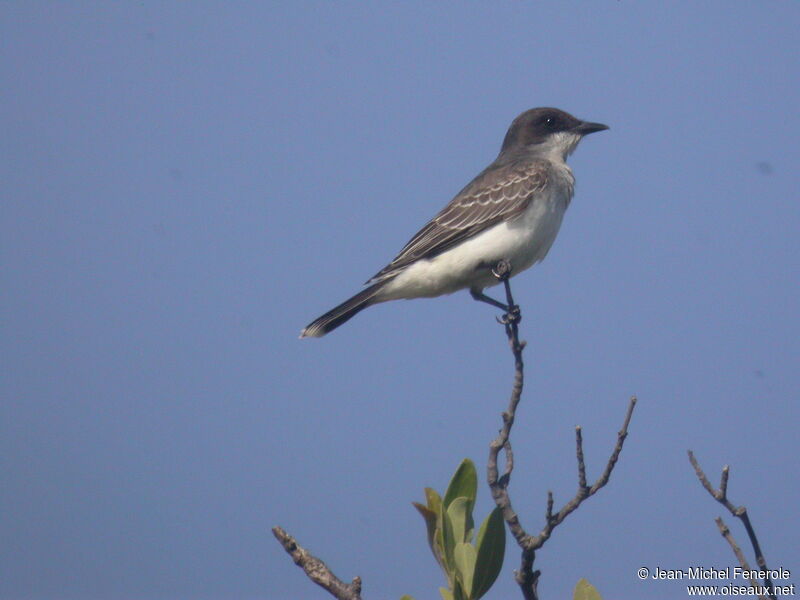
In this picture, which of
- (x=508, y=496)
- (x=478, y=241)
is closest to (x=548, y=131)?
(x=478, y=241)

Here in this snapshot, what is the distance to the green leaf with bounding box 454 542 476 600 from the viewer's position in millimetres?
3758

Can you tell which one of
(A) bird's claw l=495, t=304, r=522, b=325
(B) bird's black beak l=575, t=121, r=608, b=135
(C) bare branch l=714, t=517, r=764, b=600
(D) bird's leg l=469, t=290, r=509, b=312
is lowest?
(C) bare branch l=714, t=517, r=764, b=600

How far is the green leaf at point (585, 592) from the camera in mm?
3775

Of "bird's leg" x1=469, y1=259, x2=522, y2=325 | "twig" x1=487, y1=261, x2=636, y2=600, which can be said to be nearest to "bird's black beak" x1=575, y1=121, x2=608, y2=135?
"bird's leg" x1=469, y1=259, x2=522, y2=325

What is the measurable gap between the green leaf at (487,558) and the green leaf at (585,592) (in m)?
0.31

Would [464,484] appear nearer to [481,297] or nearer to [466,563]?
[466,563]

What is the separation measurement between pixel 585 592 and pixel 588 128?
20.0 feet

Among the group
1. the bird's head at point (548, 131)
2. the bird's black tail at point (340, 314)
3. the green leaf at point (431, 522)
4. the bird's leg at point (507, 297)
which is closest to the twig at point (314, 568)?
the green leaf at point (431, 522)

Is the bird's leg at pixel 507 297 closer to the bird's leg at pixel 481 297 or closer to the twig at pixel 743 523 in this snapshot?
the bird's leg at pixel 481 297

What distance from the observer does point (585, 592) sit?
378 cm

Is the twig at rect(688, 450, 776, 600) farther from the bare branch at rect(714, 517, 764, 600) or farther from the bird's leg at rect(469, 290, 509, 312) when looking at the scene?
the bird's leg at rect(469, 290, 509, 312)

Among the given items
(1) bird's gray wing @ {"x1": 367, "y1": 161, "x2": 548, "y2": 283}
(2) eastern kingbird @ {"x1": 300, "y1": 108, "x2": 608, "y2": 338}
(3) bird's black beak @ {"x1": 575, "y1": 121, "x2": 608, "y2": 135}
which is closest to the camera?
(2) eastern kingbird @ {"x1": 300, "y1": 108, "x2": 608, "y2": 338}

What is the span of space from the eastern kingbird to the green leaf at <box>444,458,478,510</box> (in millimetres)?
3643

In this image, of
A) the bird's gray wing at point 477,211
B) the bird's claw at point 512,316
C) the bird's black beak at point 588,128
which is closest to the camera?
the bird's claw at point 512,316
